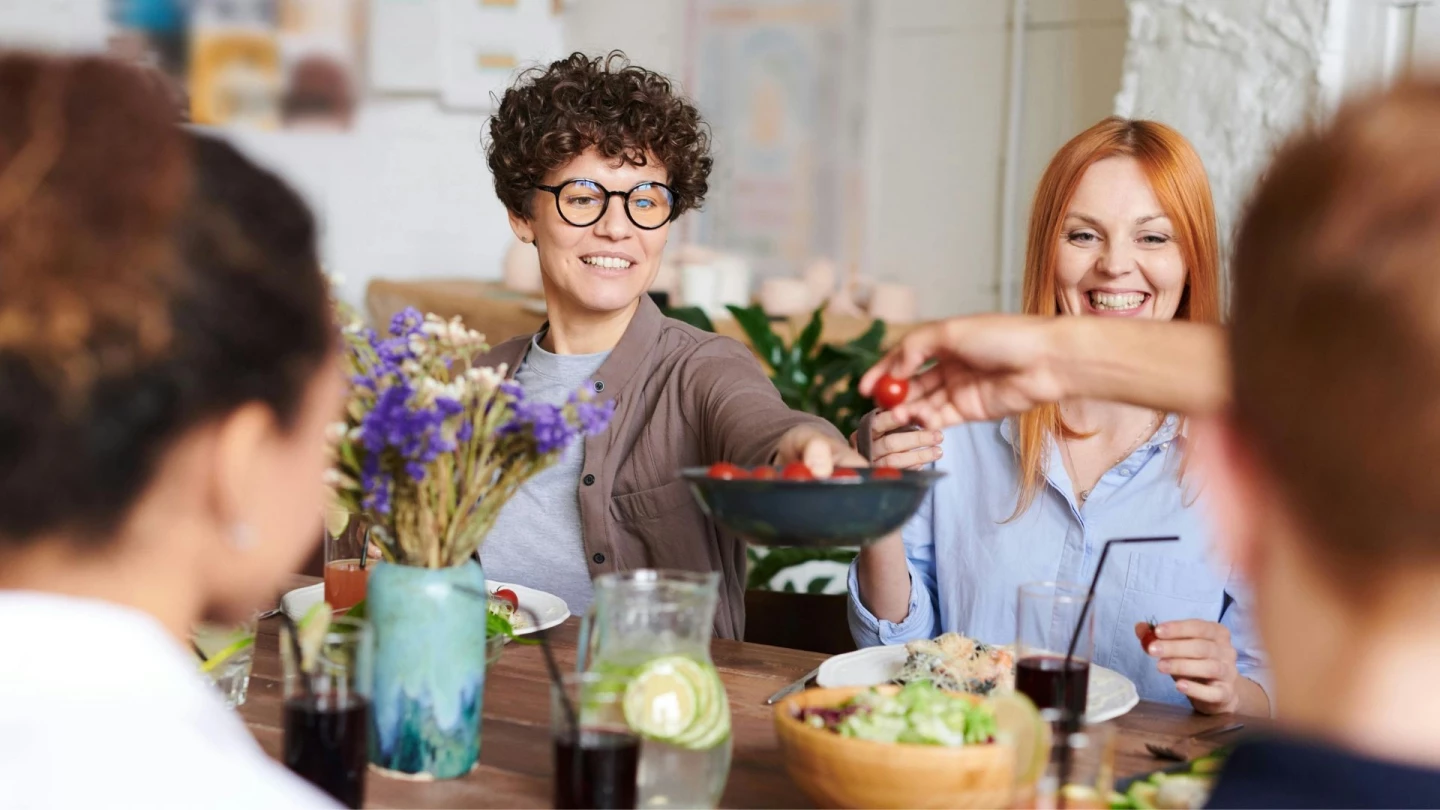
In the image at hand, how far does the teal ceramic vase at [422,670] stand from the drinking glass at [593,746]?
0.58 ft

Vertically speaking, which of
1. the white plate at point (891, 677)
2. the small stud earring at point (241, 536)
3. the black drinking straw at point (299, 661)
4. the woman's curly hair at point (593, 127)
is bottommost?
the white plate at point (891, 677)

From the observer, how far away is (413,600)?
4.34ft

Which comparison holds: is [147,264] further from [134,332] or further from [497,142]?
[497,142]

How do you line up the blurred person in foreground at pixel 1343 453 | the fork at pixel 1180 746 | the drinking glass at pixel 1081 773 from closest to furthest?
the blurred person in foreground at pixel 1343 453, the drinking glass at pixel 1081 773, the fork at pixel 1180 746

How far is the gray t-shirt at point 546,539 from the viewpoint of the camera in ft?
7.18

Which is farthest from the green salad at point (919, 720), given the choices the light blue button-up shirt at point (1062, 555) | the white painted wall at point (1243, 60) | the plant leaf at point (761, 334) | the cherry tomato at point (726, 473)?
the white painted wall at point (1243, 60)

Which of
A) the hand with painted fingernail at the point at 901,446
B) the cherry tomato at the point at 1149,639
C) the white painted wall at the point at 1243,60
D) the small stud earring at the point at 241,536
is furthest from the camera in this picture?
the white painted wall at the point at 1243,60

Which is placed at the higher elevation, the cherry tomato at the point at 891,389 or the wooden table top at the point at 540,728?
the cherry tomato at the point at 891,389

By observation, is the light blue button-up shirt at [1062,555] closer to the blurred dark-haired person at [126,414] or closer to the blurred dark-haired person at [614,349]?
the blurred dark-haired person at [614,349]

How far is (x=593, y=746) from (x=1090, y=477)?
1153 millimetres

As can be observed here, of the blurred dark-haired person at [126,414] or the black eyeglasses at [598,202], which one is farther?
the black eyeglasses at [598,202]

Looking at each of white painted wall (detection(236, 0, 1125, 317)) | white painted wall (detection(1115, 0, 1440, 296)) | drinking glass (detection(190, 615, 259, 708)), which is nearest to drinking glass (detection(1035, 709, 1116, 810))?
drinking glass (detection(190, 615, 259, 708))

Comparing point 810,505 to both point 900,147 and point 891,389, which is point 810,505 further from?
point 900,147

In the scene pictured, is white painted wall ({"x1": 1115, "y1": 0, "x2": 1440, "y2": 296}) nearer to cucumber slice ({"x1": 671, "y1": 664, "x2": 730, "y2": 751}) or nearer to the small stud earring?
cucumber slice ({"x1": 671, "y1": 664, "x2": 730, "y2": 751})
